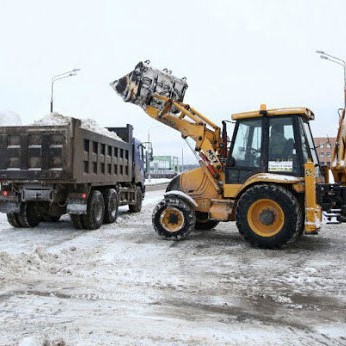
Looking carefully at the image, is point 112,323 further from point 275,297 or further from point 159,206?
point 159,206

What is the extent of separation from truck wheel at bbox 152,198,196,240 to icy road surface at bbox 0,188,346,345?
0.22m

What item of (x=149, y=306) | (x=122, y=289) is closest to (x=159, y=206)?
(x=122, y=289)

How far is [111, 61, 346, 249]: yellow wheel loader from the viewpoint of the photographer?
808 centimetres

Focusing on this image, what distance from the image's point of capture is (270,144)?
850 cm

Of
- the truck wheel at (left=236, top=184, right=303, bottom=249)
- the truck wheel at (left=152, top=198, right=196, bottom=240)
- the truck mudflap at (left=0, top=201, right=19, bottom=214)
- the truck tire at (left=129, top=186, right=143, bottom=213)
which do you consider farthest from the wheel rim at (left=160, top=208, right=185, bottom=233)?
the truck tire at (left=129, top=186, right=143, bottom=213)

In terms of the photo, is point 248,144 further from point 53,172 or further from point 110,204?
point 110,204

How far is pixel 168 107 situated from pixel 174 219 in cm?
246

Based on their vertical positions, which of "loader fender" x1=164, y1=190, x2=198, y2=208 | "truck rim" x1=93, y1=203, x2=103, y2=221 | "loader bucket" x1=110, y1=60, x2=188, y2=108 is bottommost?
"truck rim" x1=93, y1=203, x2=103, y2=221

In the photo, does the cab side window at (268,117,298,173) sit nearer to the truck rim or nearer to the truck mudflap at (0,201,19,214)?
the truck rim

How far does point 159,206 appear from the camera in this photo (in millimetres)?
9219

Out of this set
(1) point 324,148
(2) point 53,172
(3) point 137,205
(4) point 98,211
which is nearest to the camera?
(2) point 53,172

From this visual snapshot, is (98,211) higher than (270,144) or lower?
lower

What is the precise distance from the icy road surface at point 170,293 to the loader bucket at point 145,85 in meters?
3.14

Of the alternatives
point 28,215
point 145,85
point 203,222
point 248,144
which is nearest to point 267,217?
point 248,144
